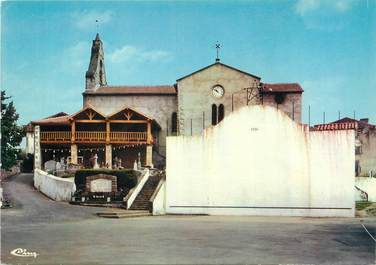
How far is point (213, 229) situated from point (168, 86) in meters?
29.1

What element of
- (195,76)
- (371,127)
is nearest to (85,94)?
(195,76)

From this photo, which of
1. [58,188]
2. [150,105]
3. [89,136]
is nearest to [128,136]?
[89,136]

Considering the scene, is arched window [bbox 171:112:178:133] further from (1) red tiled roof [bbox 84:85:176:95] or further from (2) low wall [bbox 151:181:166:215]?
(2) low wall [bbox 151:181:166:215]

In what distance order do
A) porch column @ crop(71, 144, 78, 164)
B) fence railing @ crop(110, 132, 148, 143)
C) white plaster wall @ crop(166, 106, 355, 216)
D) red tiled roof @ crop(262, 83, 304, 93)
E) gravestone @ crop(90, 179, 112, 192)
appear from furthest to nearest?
red tiled roof @ crop(262, 83, 304, 93) → fence railing @ crop(110, 132, 148, 143) → porch column @ crop(71, 144, 78, 164) → gravestone @ crop(90, 179, 112, 192) → white plaster wall @ crop(166, 106, 355, 216)

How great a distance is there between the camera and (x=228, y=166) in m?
29.1

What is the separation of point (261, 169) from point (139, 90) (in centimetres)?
2187

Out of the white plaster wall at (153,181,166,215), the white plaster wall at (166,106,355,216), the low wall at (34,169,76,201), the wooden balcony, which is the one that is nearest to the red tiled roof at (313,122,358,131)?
the white plaster wall at (166,106,355,216)

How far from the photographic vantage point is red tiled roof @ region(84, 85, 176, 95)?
47.0 meters

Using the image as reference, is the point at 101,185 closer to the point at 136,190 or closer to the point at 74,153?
the point at 136,190

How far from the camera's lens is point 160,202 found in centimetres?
2900

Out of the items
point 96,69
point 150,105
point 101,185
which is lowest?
point 101,185

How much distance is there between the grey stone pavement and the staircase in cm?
337

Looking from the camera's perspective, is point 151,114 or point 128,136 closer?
point 128,136

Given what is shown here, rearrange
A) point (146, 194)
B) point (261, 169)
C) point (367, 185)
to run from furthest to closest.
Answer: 1. point (367, 185)
2. point (146, 194)
3. point (261, 169)
